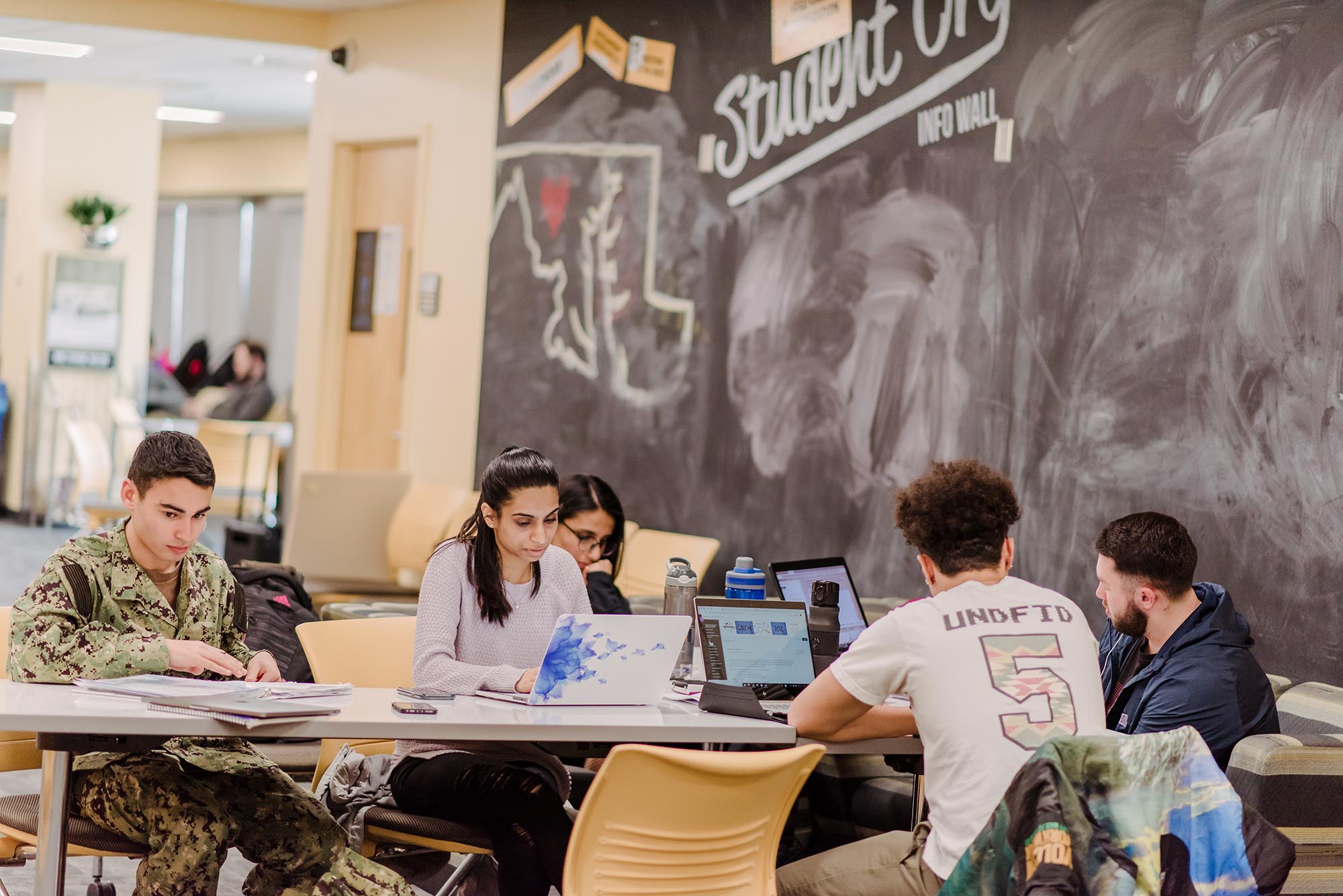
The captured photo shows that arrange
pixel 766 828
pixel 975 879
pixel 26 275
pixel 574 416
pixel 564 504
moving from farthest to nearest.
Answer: pixel 26 275
pixel 574 416
pixel 564 504
pixel 766 828
pixel 975 879

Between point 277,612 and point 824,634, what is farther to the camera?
point 277,612

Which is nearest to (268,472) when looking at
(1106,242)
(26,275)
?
(26,275)

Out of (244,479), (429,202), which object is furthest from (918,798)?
(244,479)

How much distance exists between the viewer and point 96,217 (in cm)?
1297

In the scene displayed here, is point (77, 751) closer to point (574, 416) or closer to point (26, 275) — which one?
point (574, 416)

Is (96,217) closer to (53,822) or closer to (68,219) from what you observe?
(68,219)

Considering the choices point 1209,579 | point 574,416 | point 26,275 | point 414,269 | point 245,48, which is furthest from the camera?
point 26,275

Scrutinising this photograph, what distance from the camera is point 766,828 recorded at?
281 centimetres

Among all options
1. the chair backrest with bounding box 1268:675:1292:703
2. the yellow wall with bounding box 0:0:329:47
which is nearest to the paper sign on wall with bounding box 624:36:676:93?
the yellow wall with bounding box 0:0:329:47

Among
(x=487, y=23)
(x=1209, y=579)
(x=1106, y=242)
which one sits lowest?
(x=1209, y=579)

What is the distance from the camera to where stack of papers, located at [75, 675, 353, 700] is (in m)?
2.85

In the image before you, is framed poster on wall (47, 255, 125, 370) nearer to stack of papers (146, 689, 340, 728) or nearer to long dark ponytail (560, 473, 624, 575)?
long dark ponytail (560, 473, 624, 575)

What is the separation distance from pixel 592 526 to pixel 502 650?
952 mm

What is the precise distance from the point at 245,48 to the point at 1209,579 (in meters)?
7.73
